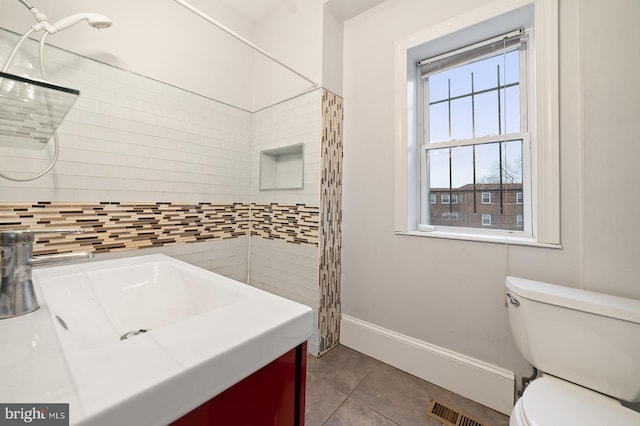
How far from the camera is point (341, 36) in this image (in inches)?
74.5

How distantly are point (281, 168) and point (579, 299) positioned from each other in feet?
6.20

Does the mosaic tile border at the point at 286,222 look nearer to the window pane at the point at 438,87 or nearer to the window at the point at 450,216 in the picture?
the window at the point at 450,216

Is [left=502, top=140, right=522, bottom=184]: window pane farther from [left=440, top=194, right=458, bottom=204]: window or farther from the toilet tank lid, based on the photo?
the toilet tank lid

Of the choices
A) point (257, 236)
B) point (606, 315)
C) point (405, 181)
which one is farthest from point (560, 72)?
point (257, 236)

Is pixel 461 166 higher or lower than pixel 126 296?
higher

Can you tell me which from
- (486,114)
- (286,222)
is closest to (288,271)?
(286,222)

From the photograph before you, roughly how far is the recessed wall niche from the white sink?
1149 millimetres

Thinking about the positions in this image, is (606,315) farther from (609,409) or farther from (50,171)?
(50,171)

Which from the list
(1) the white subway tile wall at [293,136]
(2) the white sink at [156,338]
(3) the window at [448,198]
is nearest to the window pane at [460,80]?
(3) the window at [448,198]

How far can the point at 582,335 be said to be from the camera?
3.06ft

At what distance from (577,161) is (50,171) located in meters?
2.45

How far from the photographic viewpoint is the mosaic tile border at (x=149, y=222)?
1178 mm

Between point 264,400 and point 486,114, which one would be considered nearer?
point 264,400

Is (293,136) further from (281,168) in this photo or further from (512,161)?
(512,161)
